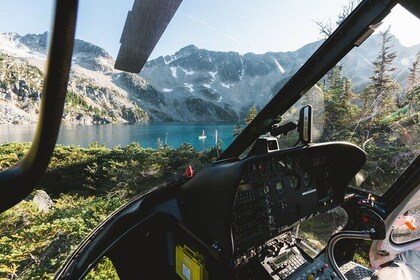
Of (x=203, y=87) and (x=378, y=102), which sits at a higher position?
(x=378, y=102)

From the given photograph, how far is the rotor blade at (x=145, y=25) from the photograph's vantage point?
2.46 feet

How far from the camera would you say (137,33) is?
30.5 inches

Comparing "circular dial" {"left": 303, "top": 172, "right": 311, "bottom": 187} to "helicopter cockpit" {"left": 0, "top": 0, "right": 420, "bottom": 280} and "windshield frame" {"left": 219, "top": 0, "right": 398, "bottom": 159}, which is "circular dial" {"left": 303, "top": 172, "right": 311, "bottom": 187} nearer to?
"helicopter cockpit" {"left": 0, "top": 0, "right": 420, "bottom": 280}

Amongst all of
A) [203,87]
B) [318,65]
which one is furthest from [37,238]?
[318,65]

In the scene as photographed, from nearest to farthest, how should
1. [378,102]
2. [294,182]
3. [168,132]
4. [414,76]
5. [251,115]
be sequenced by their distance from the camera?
[294,182] → [251,115] → [168,132] → [414,76] → [378,102]

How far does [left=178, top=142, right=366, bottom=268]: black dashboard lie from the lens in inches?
56.5

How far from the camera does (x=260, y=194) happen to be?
1.80 metres

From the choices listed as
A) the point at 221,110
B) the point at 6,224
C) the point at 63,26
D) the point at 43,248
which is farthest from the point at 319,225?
the point at 63,26

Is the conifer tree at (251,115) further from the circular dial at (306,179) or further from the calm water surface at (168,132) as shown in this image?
the circular dial at (306,179)

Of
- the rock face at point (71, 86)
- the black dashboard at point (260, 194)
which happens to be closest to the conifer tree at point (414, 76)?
the black dashboard at point (260, 194)

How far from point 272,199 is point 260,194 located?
0.12 metres

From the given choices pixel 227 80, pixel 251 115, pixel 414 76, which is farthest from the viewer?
pixel 414 76

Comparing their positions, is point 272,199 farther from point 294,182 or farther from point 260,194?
point 294,182

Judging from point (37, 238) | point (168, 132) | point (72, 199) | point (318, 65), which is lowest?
point (72, 199)
